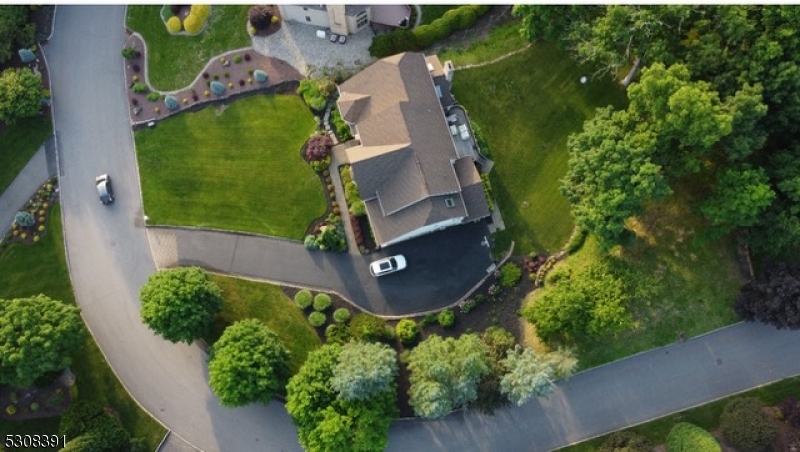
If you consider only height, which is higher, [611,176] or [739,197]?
[611,176]

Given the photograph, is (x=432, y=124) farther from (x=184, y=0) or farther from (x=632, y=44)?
(x=184, y=0)

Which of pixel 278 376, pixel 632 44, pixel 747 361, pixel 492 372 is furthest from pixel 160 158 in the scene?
pixel 747 361

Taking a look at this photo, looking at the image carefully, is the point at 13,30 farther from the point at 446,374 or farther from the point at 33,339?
the point at 446,374

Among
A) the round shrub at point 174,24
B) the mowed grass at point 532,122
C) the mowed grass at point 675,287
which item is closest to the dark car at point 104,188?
the round shrub at point 174,24

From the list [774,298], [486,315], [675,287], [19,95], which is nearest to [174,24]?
[19,95]

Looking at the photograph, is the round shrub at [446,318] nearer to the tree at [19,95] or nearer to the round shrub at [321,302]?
the round shrub at [321,302]

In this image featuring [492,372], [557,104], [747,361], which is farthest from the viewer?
[557,104]
